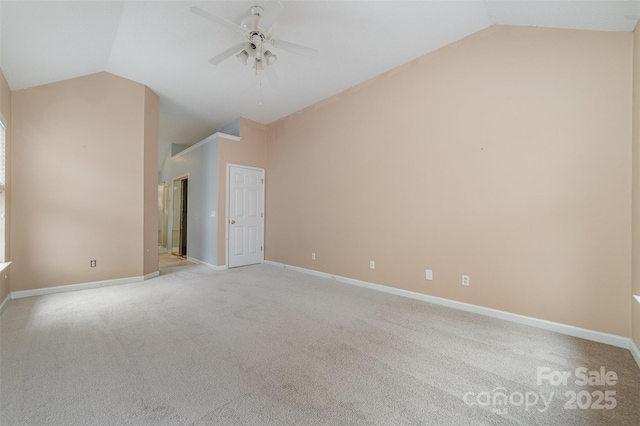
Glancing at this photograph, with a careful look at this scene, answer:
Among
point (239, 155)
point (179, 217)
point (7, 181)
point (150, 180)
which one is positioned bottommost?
point (179, 217)

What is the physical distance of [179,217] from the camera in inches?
284

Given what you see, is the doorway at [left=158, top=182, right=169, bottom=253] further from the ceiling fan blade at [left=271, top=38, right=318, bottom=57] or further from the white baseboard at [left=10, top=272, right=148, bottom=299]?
the ceiling fan blade at [left=271, top=38, right=318, bottom=57]

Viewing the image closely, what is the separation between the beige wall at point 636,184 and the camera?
6.25ft

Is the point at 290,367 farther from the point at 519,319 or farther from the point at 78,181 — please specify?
the point at 78,181

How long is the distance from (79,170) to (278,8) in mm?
3576

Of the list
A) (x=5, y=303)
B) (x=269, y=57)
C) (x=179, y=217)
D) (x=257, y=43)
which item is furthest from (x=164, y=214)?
(x=257, y=43)

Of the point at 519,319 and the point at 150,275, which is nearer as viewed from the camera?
the point at 519,319

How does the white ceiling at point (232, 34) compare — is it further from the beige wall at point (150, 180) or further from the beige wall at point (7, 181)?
the beige wall at point (150, 180)

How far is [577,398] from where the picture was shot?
150 centimetres

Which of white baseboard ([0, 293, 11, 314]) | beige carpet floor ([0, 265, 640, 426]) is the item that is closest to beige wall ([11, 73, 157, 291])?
white baseboard ([0, 293, 11, 314])

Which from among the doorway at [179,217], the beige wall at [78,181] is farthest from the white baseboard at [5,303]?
the doorway at [179,217]

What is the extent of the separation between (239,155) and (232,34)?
262 cm

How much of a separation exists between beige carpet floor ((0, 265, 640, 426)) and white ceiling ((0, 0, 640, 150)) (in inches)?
107

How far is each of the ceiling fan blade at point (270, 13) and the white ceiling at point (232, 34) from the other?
1.27 feet
